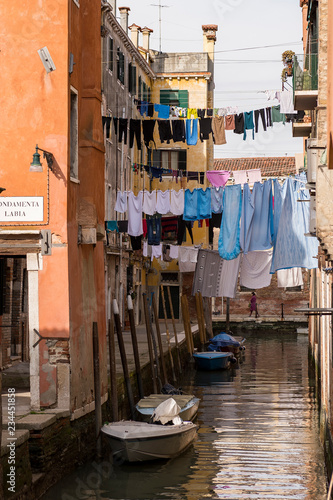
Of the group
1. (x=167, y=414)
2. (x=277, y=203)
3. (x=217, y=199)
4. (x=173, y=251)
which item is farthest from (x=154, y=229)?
(x=167, y=414)

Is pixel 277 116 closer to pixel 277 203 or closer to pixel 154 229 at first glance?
pixel 277 203

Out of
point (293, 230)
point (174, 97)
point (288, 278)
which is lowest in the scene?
point (288, 278)

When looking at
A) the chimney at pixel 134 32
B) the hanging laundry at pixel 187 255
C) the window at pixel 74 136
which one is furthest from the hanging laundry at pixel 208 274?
the window at pixel 74 136

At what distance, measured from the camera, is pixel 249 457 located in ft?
43.8

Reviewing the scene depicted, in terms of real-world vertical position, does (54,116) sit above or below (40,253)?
above

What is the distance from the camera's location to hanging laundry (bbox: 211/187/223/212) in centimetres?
2186

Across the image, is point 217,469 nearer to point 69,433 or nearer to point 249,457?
point 249,457

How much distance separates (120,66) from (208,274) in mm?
8140

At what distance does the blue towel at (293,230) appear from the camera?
763 inches

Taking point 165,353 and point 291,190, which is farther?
point 165,353

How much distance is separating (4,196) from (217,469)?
5425 mm

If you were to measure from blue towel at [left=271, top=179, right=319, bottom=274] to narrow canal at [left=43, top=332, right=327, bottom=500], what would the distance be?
352 cm

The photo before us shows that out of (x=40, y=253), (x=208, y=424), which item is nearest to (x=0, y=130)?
(x=40, y=253)

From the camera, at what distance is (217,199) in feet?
71.8
